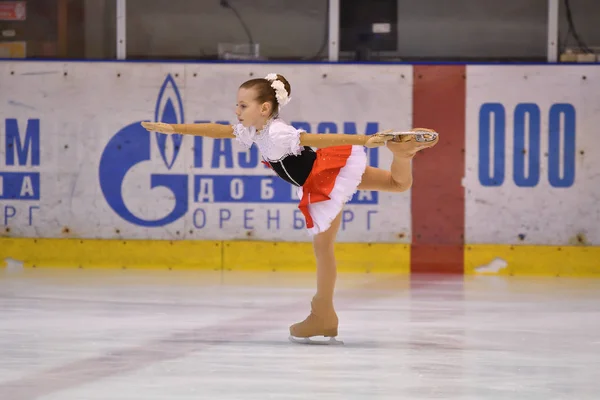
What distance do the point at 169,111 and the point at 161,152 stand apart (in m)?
0.31

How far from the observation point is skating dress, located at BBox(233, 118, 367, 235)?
15.7 feet

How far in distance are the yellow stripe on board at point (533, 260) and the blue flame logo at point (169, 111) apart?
89.0 inches

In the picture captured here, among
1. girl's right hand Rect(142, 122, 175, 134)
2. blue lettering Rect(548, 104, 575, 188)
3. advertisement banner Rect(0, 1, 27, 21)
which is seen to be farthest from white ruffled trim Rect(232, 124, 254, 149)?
advertisement banner Rect(0, 1, 27, 21)

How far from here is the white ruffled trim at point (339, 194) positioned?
4812 mm

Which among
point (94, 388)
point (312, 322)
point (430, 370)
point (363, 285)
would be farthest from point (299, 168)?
point (363, 285)

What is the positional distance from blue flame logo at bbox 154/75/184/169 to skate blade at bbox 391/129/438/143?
3634 millimetres

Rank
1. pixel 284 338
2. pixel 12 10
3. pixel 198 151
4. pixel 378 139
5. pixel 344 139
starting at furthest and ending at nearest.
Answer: pixel 12 10, pixel 198 151, pixel 284 338, pixel 344 139, pixel 378 139

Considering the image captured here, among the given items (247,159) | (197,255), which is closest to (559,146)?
(247,159)

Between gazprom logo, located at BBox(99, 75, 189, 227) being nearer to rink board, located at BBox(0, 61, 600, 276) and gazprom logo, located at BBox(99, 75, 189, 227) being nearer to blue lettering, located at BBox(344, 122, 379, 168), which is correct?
rink board, located at BBox(0, 61, 600, 276)

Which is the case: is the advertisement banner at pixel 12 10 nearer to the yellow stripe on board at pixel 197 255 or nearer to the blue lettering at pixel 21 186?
the blue lettering at pixel 21 186

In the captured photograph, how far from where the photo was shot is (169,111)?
7.91m

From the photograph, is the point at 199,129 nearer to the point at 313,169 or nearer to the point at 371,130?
the point at 313,169

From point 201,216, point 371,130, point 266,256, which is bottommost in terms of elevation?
point 266,256

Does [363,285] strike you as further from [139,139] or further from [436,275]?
[139,139]
